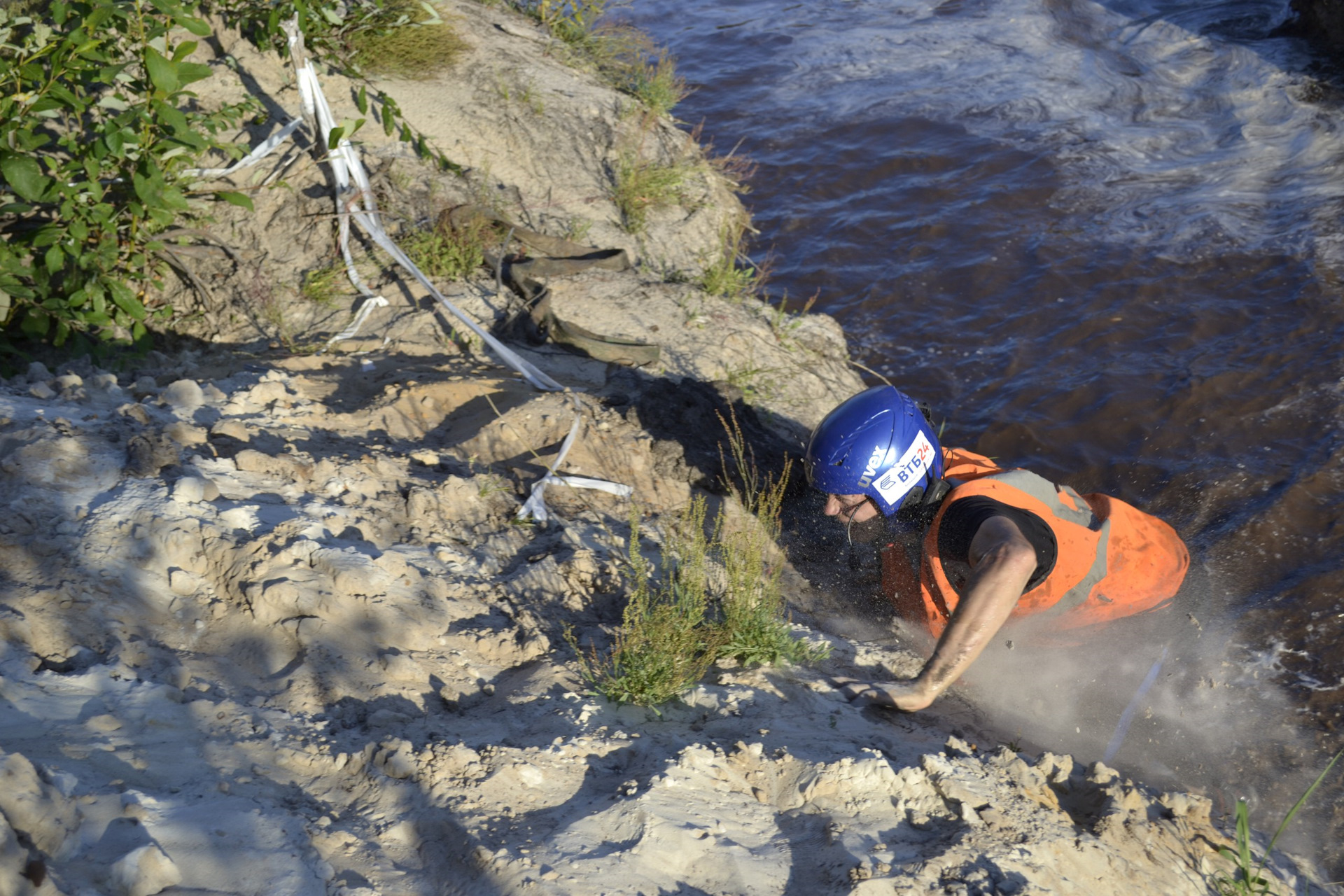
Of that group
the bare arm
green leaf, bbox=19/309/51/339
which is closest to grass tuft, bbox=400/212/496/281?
green leaf, bbox=19/309/51/339

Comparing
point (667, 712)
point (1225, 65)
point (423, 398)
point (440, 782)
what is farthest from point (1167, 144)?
point (440, 782)

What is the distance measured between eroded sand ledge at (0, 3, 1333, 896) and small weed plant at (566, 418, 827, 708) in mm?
84

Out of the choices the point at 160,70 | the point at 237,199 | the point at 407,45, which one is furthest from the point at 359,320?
the point at 407,45

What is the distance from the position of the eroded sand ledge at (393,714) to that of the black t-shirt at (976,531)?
Answer: 55cm

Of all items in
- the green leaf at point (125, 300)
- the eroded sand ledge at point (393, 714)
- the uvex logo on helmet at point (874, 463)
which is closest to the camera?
the eroded sand ledge at point (393, 714)

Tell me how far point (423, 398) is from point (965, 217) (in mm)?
6137

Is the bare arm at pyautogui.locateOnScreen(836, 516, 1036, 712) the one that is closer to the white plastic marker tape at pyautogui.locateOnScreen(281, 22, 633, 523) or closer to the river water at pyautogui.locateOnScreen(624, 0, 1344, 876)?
the river water at pyautogui.locateOnScreen(624, 0, 1344, 876)

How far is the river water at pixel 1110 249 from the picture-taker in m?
5.56

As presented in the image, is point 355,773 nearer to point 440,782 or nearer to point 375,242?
point 440,782

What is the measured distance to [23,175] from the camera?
446cm

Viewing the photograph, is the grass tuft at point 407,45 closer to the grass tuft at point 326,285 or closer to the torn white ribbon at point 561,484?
the grass tuft at point 326,285

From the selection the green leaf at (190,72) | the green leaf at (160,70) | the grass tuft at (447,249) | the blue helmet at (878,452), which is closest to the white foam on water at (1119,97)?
the blue helmet at (878,452)

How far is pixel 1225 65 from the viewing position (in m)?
11.5

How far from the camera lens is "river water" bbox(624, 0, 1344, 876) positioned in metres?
5.56
